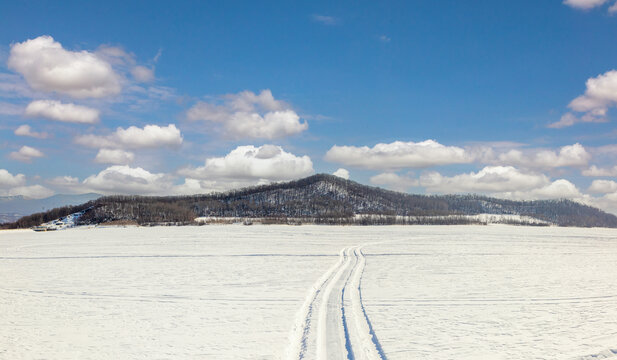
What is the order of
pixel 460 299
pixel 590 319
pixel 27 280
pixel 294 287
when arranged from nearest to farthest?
pixel 590 319
pixel 460 299
pixel 294 287
pixel 27 280

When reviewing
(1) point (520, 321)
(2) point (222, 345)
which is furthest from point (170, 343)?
(1) point (520, 321)

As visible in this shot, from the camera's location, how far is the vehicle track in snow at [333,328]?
24.6 ft

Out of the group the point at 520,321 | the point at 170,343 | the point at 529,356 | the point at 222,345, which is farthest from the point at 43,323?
the point at 520,321

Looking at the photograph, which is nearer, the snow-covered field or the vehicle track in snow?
the vehicle track in snow

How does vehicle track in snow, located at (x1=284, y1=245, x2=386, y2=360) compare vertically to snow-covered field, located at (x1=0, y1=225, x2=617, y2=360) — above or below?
above

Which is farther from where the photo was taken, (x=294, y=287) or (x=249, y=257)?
(x=249, y=257)

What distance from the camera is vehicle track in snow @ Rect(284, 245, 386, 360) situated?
7.50 metres

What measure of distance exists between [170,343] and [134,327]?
178cm

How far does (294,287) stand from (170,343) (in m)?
6.80

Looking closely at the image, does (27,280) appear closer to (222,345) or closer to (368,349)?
(222,345)

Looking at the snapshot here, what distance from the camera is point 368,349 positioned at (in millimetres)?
7797

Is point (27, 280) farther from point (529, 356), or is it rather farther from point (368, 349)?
point (529, 356)

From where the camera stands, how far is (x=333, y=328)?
9.03 m

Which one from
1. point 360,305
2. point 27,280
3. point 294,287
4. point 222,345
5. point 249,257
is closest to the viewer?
point 222,345
